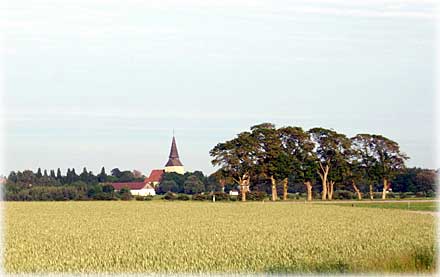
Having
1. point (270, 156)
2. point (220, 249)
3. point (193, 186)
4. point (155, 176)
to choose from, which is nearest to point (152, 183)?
point (155, 176)

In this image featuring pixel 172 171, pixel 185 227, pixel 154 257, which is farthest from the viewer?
A: pixel 172 171

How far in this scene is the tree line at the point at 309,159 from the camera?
83.4m

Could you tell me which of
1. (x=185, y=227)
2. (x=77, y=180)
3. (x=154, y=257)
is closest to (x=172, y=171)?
(x=77, y=180)

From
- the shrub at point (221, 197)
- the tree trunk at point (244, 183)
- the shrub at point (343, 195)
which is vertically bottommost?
the shrub at point (221, 197)

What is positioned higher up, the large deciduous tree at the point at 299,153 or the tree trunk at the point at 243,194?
the large deciduous tree at the point at 299,153

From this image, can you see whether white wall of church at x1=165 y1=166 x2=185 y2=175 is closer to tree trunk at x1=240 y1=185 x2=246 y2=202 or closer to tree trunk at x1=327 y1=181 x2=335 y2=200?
tree trunk at x1=327 y1=181 x2=335 y2=200

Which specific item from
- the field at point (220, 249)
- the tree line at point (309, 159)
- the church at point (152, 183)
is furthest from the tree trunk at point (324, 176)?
the field at point (220, 249)

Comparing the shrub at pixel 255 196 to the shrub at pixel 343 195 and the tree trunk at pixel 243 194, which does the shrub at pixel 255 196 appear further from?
the shrub at pixel 343 195

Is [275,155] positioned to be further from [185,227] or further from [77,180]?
[185,227]

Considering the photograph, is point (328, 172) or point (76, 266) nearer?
point (76, 266)

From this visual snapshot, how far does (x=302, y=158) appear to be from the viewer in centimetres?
8594

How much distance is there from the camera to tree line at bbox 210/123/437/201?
83.4 m

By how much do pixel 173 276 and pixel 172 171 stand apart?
9603cm

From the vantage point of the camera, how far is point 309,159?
85.5m
